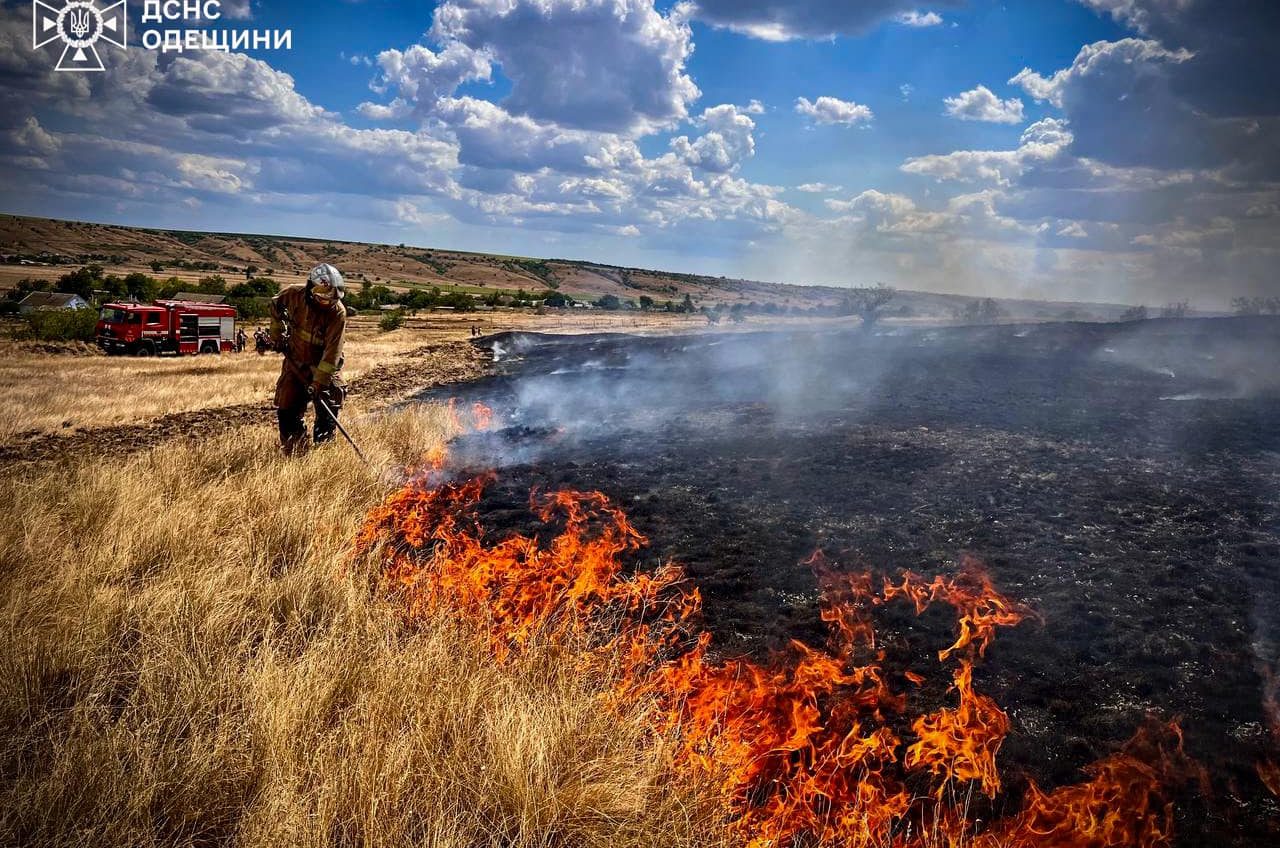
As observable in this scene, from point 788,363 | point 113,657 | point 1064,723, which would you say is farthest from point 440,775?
point 788,363

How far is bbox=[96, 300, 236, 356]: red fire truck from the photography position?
23562mm

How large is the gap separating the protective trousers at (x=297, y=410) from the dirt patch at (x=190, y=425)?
7.61 feet

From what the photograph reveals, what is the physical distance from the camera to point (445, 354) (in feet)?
72.5

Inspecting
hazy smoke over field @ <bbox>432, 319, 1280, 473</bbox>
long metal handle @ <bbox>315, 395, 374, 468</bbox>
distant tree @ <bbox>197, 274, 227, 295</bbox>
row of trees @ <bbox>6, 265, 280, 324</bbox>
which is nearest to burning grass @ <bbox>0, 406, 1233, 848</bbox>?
long metal handle @ <bbox>315, 395, 374, 468</bbox>

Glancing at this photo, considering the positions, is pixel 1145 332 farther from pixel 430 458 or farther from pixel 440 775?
pixel 440 775

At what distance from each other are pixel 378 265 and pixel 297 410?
108238mm

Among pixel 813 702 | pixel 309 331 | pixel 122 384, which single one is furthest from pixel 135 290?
pixel 813 702

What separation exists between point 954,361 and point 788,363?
3.89 meters

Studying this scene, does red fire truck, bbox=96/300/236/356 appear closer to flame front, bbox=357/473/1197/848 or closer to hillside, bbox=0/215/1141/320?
flame front, bbox=357/473/1197/848

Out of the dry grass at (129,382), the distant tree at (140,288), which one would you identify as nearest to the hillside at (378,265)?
the distant tree at (140,288)

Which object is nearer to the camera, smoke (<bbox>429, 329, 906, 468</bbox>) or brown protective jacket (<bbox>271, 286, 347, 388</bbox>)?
brown protective jacket (<bbox>271, 286, 347, 388</bbox>)

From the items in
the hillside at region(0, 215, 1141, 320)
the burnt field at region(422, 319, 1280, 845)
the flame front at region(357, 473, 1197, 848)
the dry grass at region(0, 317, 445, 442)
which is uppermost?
the hillside at region(0, 215, 1141, 320)

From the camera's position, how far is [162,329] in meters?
24.2

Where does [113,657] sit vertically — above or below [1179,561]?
below
